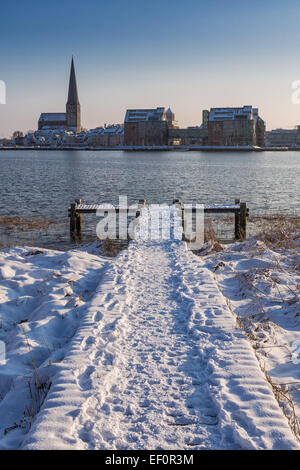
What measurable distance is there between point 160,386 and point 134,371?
393 mm

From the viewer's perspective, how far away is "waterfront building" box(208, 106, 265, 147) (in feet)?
536

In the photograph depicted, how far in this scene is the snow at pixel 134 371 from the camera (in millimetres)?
3506

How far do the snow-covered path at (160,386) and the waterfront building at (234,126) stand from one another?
541ft

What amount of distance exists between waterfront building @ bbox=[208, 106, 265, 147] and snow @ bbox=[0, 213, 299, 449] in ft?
536

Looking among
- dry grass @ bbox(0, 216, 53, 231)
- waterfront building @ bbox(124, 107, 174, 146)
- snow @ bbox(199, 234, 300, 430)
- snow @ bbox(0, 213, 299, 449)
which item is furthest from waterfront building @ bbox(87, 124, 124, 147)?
snow @ bbox(0, 213, 299, 449)

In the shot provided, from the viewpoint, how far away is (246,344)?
508 centimetres

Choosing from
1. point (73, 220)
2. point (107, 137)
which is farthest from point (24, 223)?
point (107, 137)

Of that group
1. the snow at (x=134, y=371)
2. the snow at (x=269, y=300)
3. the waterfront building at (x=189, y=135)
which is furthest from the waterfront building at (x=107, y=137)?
the snow at (x=134, y=371)

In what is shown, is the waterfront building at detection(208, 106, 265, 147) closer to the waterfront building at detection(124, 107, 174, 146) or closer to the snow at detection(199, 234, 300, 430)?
the waterfront building at detection(124, 107, 174, 146)

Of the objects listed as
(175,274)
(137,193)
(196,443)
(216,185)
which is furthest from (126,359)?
(216,185)

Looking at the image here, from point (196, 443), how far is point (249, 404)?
2.26 feet

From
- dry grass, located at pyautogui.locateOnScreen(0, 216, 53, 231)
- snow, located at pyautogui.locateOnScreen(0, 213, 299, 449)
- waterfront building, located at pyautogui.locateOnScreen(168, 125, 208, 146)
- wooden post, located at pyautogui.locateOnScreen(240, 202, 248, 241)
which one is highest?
waterfront building, located at pyautogui.locateOnScreen(168, 125, 208, 146)

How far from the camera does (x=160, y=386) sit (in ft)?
13.8

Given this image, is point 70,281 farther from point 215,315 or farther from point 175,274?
point 215,315
